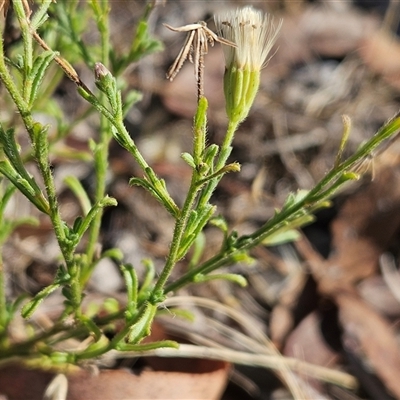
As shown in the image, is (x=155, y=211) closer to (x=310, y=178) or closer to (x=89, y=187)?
(x=89, y=187)

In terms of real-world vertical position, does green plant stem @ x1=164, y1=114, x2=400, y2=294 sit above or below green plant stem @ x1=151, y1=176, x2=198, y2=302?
above

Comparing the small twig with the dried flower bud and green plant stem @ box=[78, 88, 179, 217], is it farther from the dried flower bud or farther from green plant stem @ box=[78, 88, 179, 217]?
green plant stem @ box=[78, 88, 179, 217]

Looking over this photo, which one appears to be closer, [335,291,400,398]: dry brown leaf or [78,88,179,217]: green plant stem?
[78,88,179,217]: green plant stem

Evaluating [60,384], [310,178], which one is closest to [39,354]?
[60,384]

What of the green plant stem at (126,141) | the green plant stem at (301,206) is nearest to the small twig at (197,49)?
A: the green plant stem at (126,141)

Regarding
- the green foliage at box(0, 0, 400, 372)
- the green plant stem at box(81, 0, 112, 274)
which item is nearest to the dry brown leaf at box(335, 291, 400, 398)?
the green foliage at box(0, 0, 400, 372)

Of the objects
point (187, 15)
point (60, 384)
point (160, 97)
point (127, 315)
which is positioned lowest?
point (60, 384)

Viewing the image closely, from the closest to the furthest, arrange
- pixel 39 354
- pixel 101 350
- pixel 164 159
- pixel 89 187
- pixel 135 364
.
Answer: pixel 101 350 < pixel 39 354 < pixel 135 364 < pixel 89 187 < pixel 164 159

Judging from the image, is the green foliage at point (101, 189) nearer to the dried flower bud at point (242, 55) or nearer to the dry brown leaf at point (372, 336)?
the dried flower bud at point (242, 55)
